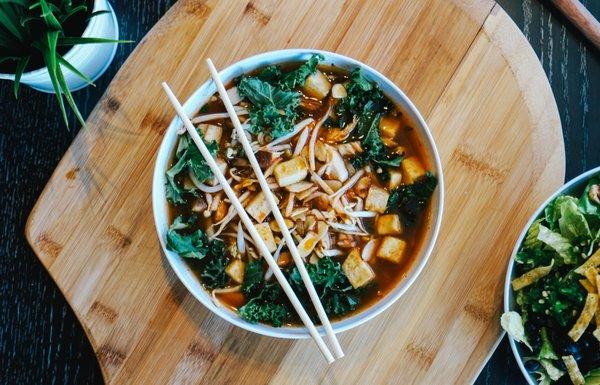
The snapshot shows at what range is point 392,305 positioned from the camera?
238cm

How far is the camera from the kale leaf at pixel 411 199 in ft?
7.52

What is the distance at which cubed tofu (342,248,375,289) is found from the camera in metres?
2.27

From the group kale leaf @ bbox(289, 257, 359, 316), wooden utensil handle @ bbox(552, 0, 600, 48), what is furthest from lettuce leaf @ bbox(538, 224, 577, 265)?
wooden utensil handle @ bbox(552, 0, 600, 48)

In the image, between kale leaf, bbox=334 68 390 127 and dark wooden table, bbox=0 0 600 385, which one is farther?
dark wooden table, bbox=0 0 600 385

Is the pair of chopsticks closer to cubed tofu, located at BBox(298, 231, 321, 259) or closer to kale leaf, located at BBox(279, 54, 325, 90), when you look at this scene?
cubed tofu, located at BBox(298, 231, 321, 259)

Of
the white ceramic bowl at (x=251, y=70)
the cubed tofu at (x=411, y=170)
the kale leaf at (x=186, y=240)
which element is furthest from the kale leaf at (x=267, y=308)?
the cubed tofu at (x=411, y=170)

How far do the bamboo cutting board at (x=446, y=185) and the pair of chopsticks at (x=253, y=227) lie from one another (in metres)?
0.24

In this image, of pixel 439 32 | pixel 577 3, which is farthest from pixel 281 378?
pixel 577 3

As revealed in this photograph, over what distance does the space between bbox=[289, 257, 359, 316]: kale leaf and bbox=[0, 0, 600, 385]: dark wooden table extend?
2.80 feet

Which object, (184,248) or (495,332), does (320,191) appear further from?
(495,332)

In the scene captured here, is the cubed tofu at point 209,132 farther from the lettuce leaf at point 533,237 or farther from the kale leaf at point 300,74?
the lettuce leaf at point 533,237

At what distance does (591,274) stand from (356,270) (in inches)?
35.2

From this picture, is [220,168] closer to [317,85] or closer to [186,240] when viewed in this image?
[186,240]

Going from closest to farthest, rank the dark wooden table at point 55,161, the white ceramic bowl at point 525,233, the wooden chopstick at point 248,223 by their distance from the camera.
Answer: the wooden chopstick at point 248,223 → the white ceramic bowl at point 525,233 → the dark wooden table at point 55,161
